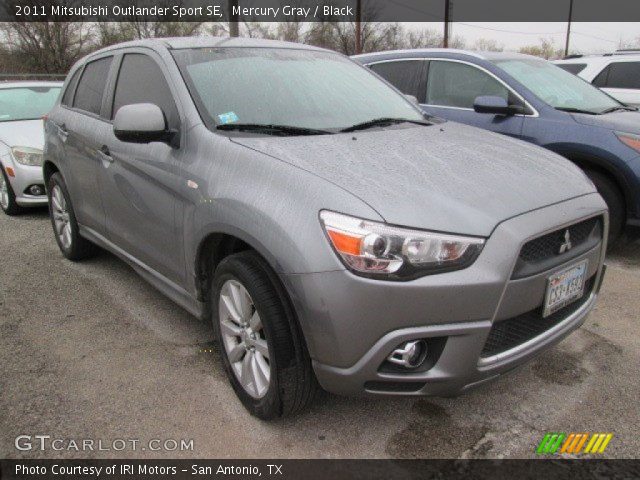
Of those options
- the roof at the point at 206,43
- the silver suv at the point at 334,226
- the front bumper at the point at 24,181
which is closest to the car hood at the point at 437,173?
the silver suv at the point at 334,226

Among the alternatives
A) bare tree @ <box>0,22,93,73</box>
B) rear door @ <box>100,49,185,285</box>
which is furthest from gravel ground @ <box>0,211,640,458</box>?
bare tree @ <box>0,22,93,73</box>

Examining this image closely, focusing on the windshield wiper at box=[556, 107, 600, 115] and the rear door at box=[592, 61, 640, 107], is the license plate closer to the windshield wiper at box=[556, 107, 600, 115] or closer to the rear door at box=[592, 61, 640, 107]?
the windshield wiper at box=[556, 107, 600, 115]

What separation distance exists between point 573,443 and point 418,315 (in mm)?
988

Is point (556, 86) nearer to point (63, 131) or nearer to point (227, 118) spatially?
point (227, 118)

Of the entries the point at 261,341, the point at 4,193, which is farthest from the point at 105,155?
the point at 4,193

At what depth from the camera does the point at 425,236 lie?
76.0 inches

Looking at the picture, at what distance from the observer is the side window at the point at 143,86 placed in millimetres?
2896

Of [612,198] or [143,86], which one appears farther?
[612,198]

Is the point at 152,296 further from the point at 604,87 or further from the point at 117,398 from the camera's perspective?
the point at 604,87

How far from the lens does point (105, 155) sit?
345cm

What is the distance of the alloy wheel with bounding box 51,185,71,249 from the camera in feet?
14.4

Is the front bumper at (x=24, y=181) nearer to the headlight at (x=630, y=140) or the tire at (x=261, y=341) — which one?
the tire at (x=261, y=341)

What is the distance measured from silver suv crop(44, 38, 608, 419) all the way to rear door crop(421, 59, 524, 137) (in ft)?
5.69

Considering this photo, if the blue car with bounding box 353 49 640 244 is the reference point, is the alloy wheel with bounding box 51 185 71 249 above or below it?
below
